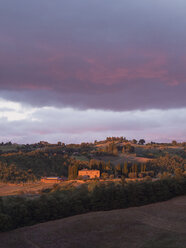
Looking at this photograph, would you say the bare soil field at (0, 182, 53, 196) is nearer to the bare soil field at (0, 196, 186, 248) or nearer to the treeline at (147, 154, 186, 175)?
the bare soil field at (0, 196, 186, 248)

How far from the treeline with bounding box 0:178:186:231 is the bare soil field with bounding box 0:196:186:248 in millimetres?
1017

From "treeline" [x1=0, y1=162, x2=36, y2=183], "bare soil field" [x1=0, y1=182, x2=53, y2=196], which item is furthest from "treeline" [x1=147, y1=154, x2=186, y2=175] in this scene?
"bare soil field" [x1=0, y1=182, x2=53, y2=196]

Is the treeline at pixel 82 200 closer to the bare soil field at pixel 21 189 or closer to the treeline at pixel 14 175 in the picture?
the bare soil field at pixel 21 189

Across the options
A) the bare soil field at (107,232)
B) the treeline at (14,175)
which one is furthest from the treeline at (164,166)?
the bare soil field at (107,232)

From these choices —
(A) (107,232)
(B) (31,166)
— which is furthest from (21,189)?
(A) (107,232)

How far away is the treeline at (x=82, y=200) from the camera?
19.8 meters

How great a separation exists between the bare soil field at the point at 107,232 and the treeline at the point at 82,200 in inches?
40.0

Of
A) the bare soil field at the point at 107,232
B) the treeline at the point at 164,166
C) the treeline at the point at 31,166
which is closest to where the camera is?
the bare soil field at the point at 107,232

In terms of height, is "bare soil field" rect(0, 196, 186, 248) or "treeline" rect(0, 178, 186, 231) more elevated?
"treeline" rect(0, 178, 186, 231)

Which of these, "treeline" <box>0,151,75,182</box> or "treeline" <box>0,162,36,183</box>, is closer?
"treeline" <box>0,162,36,183</box>

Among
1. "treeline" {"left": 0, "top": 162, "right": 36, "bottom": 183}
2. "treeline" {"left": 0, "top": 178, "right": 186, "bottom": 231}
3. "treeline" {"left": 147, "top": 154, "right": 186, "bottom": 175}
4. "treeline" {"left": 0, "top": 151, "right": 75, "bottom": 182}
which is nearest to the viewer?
"treeline" {"left": 0, "top": 178, "right": 186, "bottom": 231}

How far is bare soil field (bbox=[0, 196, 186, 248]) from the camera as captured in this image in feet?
50.9

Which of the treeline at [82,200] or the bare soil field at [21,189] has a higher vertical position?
the treeline at [82,200]

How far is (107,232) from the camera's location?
58.5 ft
